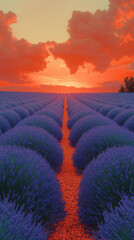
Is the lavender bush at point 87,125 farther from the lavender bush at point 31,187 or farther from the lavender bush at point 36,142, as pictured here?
the lavender bush at point 31,187

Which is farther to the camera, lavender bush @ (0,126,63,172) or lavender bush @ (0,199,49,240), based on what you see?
lavender bush @ (0,126,63,172)

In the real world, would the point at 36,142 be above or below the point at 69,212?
above

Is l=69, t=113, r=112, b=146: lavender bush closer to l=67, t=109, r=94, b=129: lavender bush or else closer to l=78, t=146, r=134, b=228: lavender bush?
l=67, t=109, r=94, b=129: lavender bush

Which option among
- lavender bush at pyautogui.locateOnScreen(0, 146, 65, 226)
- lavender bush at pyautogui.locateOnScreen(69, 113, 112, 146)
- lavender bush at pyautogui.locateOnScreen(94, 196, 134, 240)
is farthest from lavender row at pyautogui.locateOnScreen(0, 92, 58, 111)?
lavender bush at pyautogui.locateOnScreen(94, 196, 134, 240)

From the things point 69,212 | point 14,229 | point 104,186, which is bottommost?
point 69,212

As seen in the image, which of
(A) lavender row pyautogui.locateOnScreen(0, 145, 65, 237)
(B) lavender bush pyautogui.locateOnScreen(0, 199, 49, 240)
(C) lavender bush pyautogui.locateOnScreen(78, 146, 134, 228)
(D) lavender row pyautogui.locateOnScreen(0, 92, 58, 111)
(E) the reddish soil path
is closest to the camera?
(B) lavender bush pyautogui.locateOnScreen(0, 199, 49, 240)

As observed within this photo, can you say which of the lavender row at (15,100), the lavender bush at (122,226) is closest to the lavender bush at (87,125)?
the lavender bush at (122,226)

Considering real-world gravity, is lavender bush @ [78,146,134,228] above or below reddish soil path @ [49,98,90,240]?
above

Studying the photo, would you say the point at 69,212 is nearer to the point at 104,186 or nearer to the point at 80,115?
the point at 104,186

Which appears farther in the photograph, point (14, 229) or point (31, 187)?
point (31, 187)

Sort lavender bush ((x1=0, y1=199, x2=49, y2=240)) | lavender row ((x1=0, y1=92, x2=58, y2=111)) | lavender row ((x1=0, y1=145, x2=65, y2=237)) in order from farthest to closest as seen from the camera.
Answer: lavender row ((x1=0, y1=92, x2=58, y2=111)), lavender row ((x1=0, y1=145, x2=65, y2=237)), lavender bush ((x1=0, y1=199, x2=49, y2=240))

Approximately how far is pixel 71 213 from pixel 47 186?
758mm

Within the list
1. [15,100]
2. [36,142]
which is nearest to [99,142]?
[36,142]

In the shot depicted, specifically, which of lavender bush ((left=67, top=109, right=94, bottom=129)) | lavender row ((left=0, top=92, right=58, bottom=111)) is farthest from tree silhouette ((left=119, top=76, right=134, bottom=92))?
lavender bush ((left=67, top=109, right=94, bottom=129))
